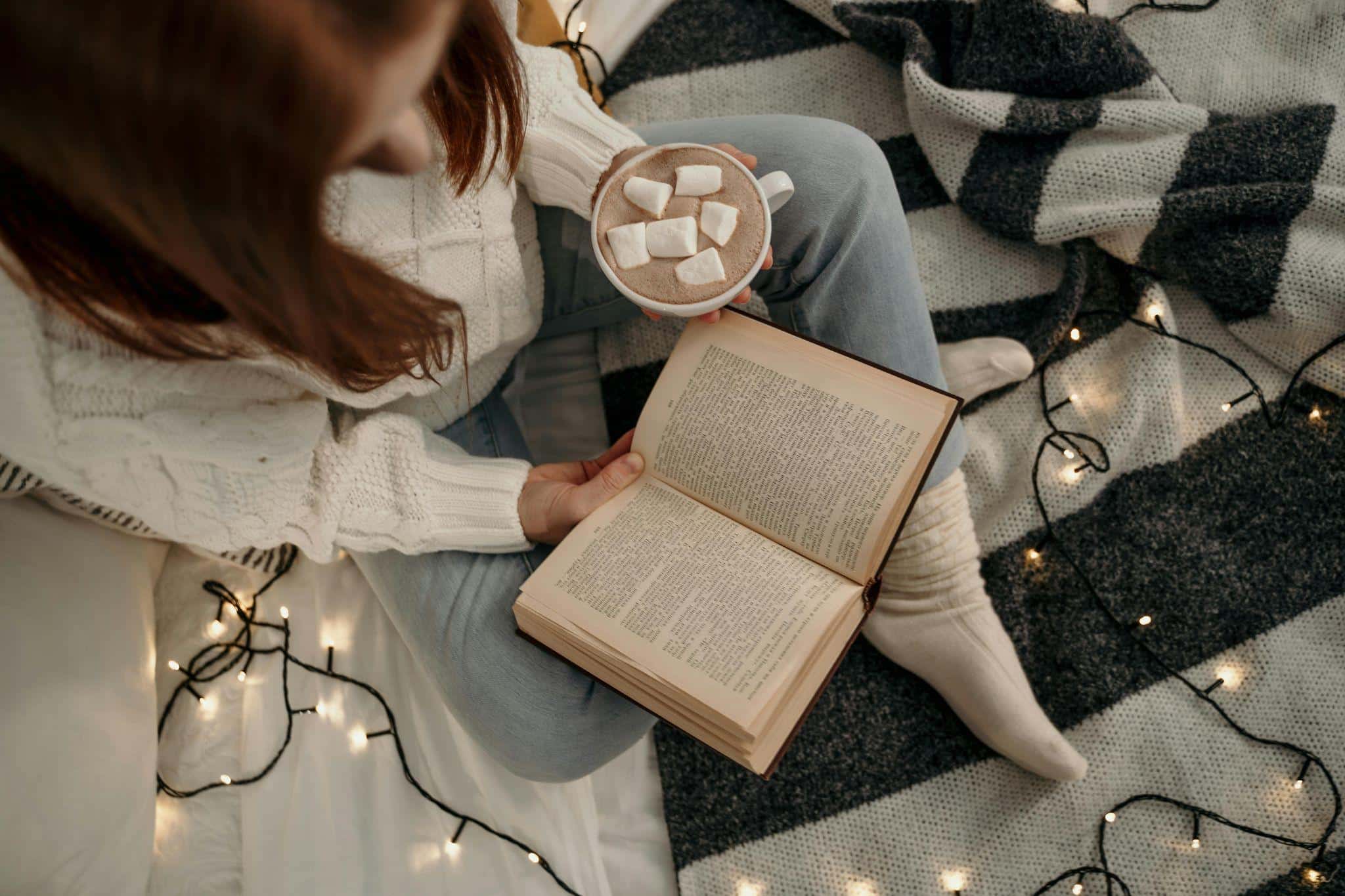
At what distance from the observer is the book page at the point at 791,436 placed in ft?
1.92

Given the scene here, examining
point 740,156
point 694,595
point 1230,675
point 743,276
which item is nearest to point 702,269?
point 743,276

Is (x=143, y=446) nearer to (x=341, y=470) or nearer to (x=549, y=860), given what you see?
(x=341, y=470)

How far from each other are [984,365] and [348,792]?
828mm

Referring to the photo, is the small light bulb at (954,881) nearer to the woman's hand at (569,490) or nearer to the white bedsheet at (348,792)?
the white bedsheet at (348,792)

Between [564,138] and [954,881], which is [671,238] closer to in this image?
[564,138]

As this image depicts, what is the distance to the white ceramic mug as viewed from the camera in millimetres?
581

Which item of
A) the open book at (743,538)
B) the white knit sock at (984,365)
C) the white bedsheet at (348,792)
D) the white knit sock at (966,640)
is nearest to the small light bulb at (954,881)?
the white knit sock at (966,640)

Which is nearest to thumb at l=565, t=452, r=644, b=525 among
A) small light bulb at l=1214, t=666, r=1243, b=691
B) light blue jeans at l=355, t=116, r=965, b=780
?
light blue jeans at l=355, t=116, r=965, b=780

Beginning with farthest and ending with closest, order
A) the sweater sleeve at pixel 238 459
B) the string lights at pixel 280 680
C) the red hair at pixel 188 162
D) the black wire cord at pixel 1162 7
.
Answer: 1. the black wire cord at pixel 1162 7
2. the string lights at pixel 280 680
3. the sweater sleeve at pixel 238 459
4. the red hair at pixel 188 162

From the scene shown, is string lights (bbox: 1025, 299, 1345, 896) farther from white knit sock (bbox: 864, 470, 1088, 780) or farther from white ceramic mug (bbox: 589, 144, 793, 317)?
white ceramic mug (bbox: 589, 144, 793, 317)

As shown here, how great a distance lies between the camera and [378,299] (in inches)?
18.0

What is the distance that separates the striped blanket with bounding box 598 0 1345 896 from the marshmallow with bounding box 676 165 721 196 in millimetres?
366

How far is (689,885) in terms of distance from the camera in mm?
825

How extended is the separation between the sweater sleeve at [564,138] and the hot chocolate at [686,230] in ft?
0.25
